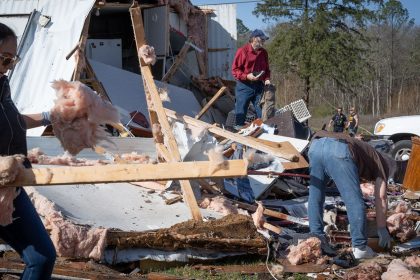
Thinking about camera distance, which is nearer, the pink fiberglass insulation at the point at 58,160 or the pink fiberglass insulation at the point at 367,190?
the pink fiberglass insulation at the point at 58,160

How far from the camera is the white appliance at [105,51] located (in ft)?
44.0

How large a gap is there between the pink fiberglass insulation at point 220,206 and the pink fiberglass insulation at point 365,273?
1.58 metres

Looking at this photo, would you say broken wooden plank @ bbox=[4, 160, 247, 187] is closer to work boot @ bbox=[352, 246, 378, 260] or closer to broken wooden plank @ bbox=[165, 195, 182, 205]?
work boot @ bbox=[352, 246, 378, 260]

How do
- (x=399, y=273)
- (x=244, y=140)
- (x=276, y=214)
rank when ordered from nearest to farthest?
1. (x=399, y=273)
2. (x=244, y=140)
3. (x=276, y=214)

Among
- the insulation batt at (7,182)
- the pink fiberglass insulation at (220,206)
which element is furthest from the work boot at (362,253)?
the insulation batt at (7,182)

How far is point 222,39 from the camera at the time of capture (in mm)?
17266

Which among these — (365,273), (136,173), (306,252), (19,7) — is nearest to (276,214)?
(306,252)

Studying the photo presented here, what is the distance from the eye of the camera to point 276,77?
3400 cm

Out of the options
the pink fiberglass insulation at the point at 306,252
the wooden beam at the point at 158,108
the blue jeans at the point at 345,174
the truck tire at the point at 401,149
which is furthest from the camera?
the truck tire at the point at 401,149

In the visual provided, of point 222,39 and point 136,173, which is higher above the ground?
point 222,39

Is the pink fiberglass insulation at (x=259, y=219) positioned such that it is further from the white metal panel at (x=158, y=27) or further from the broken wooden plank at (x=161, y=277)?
the white metal panel at (x=158, y=27)

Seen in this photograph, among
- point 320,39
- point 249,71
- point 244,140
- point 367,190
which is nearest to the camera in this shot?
point 244,140

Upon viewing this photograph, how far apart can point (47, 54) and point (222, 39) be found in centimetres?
730

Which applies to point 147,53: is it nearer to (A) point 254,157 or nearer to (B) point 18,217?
(A) point 254,157
